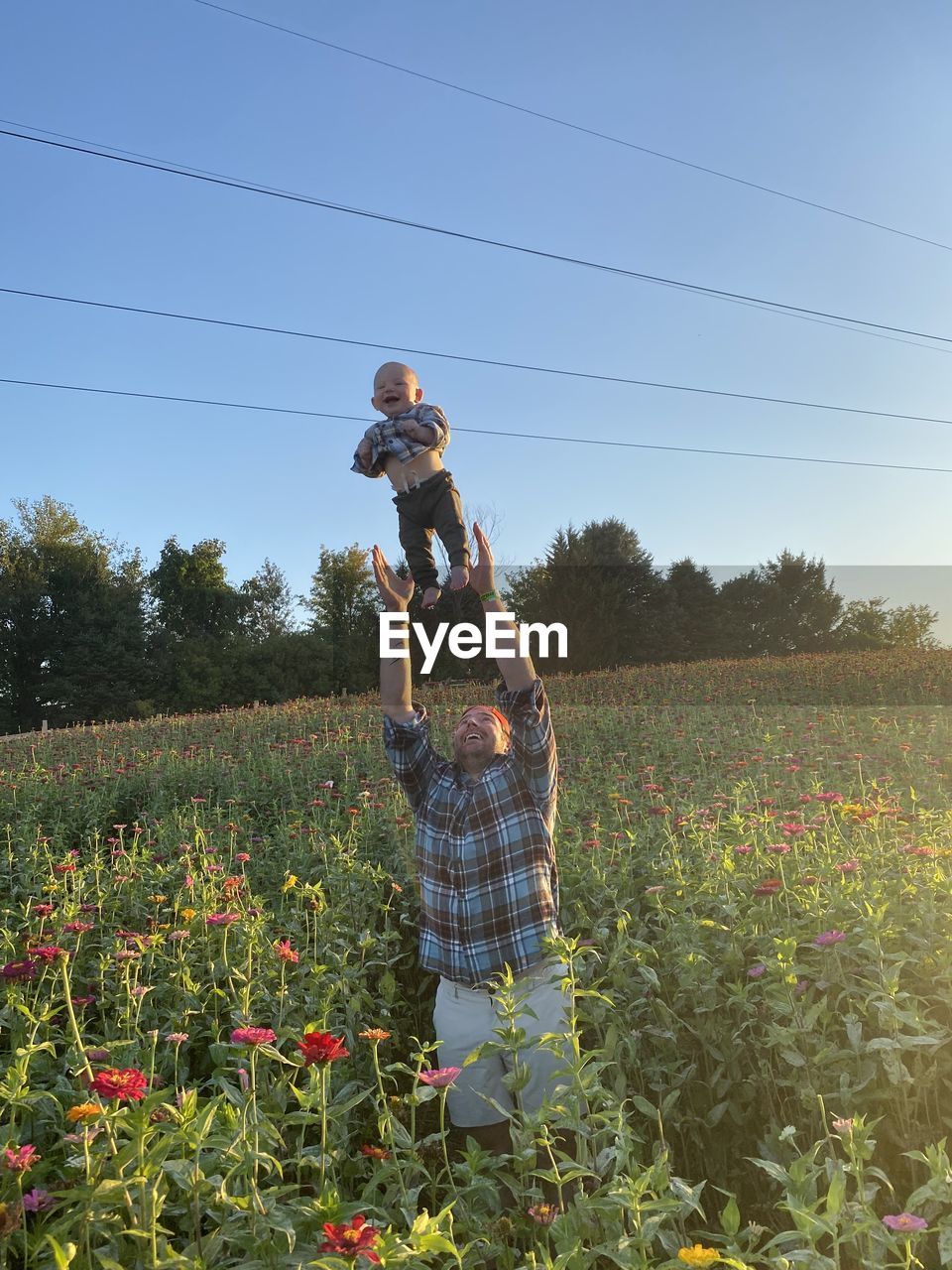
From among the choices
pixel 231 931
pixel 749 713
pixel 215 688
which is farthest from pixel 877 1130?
pixel 215 688

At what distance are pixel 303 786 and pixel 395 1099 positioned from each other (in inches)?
219

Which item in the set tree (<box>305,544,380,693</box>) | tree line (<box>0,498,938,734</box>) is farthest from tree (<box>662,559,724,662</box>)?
tree (<box>305,544,380,693</box>)

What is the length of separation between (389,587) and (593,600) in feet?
78.5

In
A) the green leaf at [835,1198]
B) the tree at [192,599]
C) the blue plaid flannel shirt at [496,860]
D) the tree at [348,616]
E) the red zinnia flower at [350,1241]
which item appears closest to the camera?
the red zinnia flower at [350,1241]

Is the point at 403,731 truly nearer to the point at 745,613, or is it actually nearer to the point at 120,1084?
the point at 120,1084

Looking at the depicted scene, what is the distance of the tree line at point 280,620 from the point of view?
27266 millimetres

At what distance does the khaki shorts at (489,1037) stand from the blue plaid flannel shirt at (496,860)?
0.06 meters

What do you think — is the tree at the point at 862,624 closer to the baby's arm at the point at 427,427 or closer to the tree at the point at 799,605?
the tree at the point at 799,605

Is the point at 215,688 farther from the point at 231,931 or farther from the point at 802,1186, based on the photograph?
the point at 802,1186

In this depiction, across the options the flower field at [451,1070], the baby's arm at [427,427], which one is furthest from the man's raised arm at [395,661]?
the flower field at [451,1070]

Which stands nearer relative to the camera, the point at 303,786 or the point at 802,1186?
the point at 802,1186

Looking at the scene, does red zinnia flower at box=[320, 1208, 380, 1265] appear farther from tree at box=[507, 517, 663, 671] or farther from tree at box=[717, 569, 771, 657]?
tree at box=[717, 569, 771, 657]

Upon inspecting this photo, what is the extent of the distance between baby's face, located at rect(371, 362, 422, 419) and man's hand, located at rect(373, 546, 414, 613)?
1.73 ft

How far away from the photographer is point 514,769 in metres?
3.25
